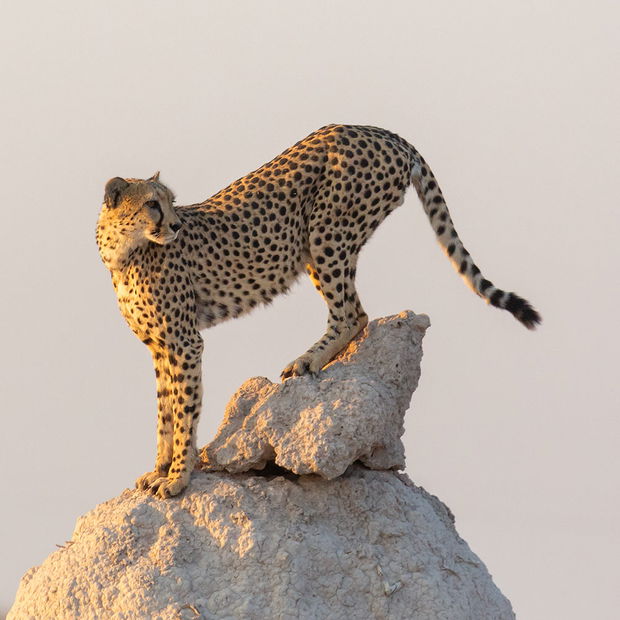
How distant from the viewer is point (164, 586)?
22.7 ft

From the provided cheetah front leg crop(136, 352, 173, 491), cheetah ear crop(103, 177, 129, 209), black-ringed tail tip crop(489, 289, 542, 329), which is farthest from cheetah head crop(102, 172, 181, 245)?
black-ringed tail tip crop(489, 289, 542, 329)

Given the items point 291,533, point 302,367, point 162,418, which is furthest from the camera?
point 162,418

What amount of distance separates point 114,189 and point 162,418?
1.26 meters

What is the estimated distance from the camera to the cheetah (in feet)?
24.0

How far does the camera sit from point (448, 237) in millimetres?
7941

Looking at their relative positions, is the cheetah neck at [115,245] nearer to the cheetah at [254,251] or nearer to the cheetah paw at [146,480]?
the cheetah at [254,251]

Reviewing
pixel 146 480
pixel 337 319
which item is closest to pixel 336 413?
pixel 337 319

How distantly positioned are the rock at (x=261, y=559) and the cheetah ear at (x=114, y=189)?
1.49 metres

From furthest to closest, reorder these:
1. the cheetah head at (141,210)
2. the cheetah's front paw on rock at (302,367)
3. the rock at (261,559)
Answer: the cheetah's front paw on rock at (302,367)
the cheetah head at (141,210)
the rock at (261,559)

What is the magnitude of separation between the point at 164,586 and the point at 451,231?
8.33 ft

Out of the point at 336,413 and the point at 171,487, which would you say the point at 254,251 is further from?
the point at 171,487

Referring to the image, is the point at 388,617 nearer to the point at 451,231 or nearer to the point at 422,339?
the point at 422,339

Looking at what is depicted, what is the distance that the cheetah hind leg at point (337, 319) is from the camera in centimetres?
756

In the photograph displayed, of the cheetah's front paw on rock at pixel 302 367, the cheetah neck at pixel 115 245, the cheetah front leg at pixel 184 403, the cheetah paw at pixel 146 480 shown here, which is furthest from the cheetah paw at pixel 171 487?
the cheetah neck at pixel 115 245
